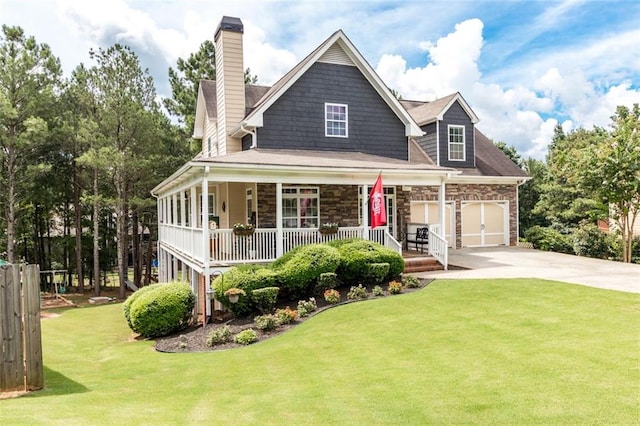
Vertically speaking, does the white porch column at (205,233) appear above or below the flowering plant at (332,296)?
above

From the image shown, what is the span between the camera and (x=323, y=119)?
17.5 m

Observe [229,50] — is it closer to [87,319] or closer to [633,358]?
[87,319]

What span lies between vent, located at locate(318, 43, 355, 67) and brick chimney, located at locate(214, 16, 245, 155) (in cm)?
346

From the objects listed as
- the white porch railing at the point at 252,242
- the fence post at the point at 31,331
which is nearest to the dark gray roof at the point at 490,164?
the white porch railing at the point at 252,242

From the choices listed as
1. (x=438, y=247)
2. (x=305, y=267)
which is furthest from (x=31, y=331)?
(x=438, y=247)

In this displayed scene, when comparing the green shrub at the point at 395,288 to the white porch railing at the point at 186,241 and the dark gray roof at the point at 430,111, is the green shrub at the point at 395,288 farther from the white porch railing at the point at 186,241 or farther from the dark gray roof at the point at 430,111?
the dark gray roof at the point at 430,111

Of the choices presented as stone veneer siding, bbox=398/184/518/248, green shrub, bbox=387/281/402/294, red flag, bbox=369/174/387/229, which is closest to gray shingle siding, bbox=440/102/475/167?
stone veneer siding, bbox=398/184/518/248

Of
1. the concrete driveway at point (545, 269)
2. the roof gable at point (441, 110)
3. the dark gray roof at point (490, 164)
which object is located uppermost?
the roof gable at point (441, 110)

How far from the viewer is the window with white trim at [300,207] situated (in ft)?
54.5

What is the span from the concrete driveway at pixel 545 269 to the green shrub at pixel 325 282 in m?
3.43

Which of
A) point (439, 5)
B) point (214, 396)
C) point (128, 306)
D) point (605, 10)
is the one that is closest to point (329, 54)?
point (439, 5)

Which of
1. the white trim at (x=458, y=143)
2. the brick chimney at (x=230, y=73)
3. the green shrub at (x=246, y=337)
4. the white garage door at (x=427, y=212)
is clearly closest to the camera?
the green shrub at (x=246, y=337)

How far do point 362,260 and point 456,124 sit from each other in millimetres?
12163

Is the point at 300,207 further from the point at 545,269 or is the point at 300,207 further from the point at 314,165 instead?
the point at 545,269
